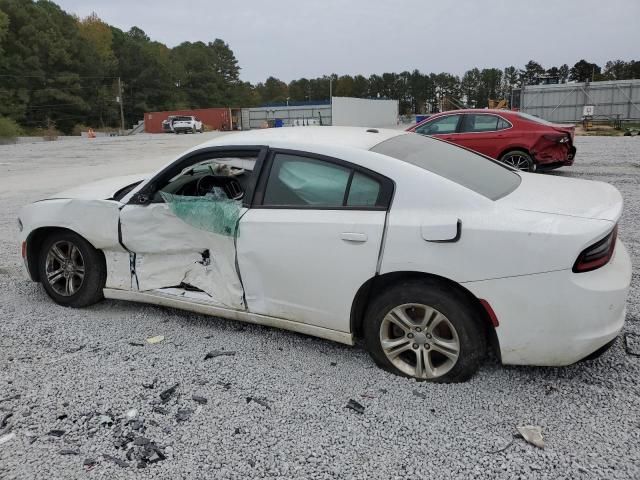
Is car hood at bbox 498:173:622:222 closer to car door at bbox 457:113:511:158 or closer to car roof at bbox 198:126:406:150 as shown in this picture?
car roof at bbox 198:126:406:150

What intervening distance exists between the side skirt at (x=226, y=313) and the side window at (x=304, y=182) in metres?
0.78

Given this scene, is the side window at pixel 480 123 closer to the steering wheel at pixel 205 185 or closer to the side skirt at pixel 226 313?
the steering wheel at pixel 205 185

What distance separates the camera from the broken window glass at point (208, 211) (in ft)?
11.4

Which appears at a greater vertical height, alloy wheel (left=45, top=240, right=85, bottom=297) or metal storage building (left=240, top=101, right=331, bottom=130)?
metal storage building (left=240, top=101, right=331, bottom=130)

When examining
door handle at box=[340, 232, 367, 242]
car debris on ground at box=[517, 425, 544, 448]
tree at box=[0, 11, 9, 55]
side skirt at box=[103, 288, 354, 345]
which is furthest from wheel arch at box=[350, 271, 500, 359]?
tree at box=[0, 11, 9, 55]

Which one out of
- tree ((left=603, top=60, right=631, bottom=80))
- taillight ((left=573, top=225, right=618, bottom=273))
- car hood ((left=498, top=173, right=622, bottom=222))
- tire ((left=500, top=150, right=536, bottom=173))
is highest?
tree ((left=603, top=60, right=631, bottom=80))

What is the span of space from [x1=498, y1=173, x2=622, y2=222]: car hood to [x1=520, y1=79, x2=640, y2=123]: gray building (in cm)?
3119

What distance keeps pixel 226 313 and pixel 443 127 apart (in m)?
8.52

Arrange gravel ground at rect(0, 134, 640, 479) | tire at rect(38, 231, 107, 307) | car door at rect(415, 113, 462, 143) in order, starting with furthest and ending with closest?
1. car door at rect(415, 113, 462, 143)
2. tire at rect(38, 231, 107, 307)
3. gravel ground at rect(0, 134, 640, 479)

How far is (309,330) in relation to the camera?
131 inches

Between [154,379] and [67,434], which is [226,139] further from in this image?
[67,434]

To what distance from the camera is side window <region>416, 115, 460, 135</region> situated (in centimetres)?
1084

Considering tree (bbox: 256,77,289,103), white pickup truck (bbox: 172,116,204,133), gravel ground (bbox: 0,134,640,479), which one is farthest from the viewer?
tree (bbox: 256,77,289,103)

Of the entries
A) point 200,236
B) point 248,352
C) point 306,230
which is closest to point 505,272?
point 306,230
